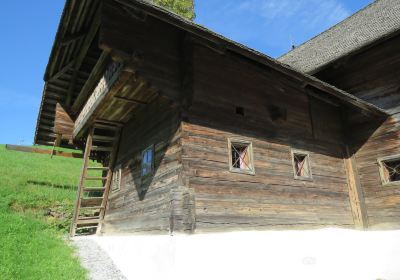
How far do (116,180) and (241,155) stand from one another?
15.7 feet

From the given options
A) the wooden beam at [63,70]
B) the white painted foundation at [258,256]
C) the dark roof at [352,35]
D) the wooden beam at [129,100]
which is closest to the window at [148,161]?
the wooden beam at [129,100]

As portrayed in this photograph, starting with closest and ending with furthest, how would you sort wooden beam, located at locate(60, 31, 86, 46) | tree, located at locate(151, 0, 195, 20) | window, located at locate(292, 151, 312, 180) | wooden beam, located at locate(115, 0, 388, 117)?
1. wooden beam, located at locate(115, 0, 388, 117)
2. wooden beam, located at locate(60, 31, 86, 46)
3. window, located at locate(292, 151, 312, 180)
4. tree, located at locate(151, 0, 195, 20)

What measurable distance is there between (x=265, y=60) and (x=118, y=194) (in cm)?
628

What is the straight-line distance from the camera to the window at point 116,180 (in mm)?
11273

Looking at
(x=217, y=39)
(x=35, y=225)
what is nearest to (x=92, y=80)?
(x=217, y=39)

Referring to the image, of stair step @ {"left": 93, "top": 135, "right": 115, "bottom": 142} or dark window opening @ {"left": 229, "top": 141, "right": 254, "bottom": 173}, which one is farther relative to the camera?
stair step @ {"left": 93, "top": 135, "right": 115, "bottom": 142}

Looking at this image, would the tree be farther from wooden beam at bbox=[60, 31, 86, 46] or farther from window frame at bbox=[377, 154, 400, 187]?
window frame at bbox=[377, 154, 400, 187]

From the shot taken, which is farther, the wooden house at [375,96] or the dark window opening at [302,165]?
the wooden house at [375,96]

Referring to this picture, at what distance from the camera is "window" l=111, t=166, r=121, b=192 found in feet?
37.0

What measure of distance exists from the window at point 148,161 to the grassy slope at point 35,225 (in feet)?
9.23

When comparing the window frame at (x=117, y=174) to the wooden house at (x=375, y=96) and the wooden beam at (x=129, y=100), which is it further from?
the wooden house at (x=375, y=96)

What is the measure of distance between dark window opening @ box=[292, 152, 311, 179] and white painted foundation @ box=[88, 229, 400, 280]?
5.74 ft

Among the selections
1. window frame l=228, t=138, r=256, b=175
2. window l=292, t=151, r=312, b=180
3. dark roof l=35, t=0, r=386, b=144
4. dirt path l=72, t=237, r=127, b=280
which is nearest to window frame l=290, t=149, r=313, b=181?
window l=292, t=151, r=312, b=180

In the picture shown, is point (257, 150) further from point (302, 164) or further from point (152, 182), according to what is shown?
point (152, 182)
